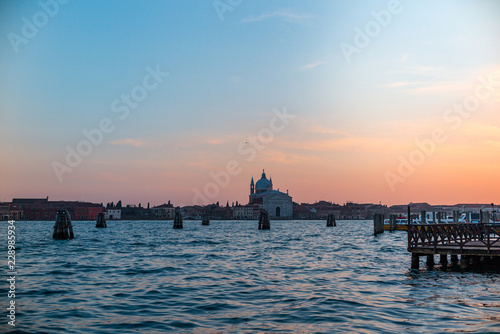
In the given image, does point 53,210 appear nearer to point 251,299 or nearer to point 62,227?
point 62,227

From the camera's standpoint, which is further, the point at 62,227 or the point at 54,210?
the point at 54,210

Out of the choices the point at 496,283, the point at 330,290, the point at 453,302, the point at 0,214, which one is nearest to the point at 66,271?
the point at 330,290

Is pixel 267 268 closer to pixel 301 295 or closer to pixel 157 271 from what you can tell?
pixel 157 271

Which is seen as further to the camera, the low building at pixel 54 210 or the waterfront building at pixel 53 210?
the waterfront building at pixel 53 210

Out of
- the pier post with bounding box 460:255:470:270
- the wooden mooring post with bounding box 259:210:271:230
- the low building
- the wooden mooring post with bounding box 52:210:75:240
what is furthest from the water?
the low building

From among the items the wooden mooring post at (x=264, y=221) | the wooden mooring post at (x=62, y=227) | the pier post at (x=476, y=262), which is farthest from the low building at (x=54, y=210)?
the pier post at (x=476, y=262)

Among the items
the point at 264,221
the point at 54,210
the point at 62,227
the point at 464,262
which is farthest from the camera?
the point at 54,210

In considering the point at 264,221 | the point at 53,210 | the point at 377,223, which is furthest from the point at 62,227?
the point at 53,210

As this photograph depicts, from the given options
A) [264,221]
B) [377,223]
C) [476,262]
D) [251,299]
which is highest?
[377,223]

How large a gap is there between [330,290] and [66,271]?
41.1 feet

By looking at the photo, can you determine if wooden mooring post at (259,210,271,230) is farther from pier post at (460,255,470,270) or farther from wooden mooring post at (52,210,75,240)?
pier post at (460,255,470,270)

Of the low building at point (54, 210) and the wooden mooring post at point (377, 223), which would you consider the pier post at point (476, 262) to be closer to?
the wooden mooring post at point (377, 223)

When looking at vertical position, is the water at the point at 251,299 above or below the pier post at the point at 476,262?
below

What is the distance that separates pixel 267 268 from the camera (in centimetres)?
2275
